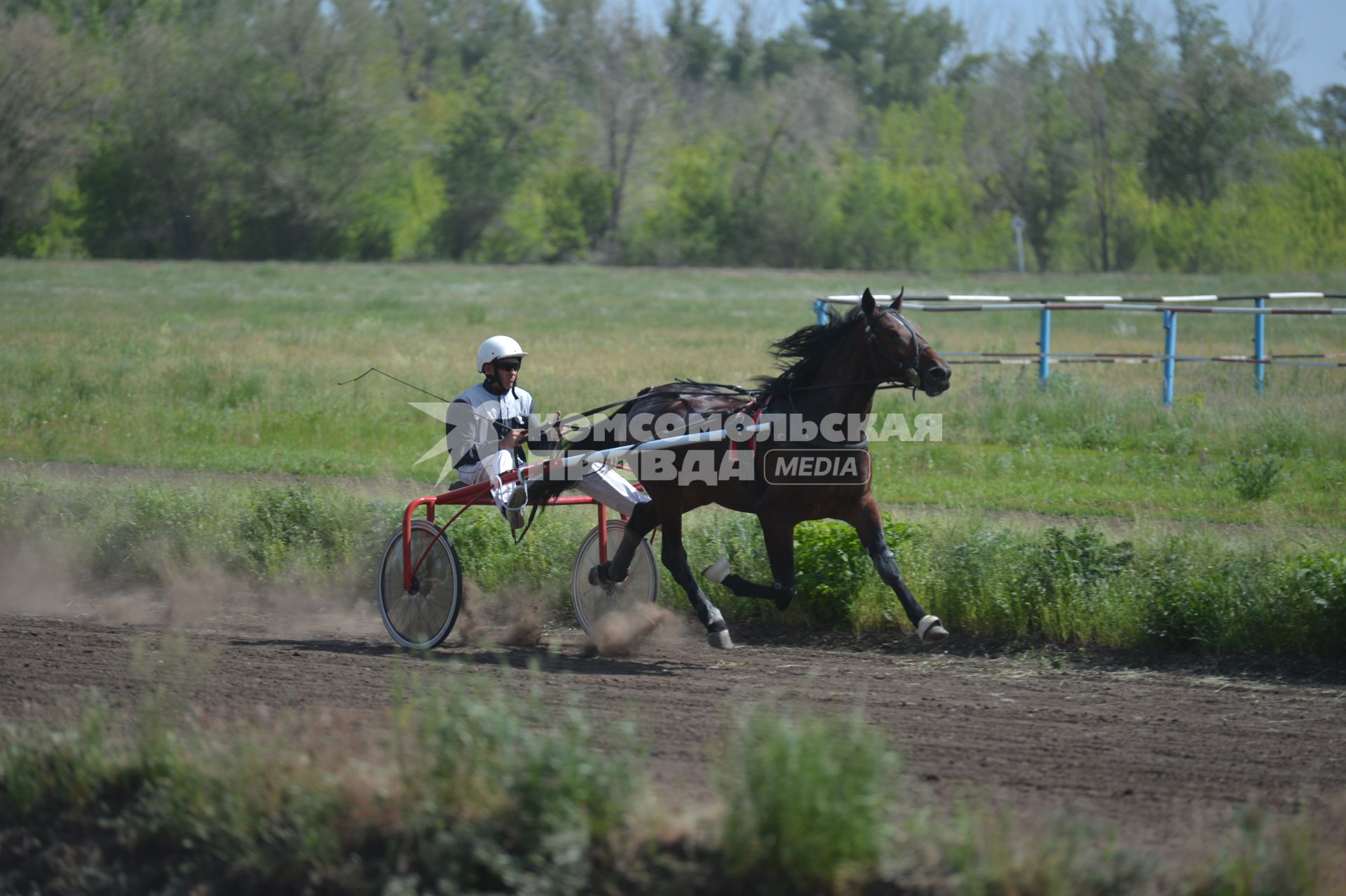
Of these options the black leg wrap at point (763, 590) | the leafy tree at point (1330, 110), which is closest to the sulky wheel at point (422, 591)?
the black leg wrap at point (763, 590)

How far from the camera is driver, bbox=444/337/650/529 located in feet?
25.9

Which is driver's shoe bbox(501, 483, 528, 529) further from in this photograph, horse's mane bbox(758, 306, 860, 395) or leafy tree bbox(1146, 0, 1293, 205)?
leafy tree bbox(1146, 0, 1293, 205)

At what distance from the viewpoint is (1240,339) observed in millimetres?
27562

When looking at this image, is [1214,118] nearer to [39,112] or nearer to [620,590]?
[39,112]

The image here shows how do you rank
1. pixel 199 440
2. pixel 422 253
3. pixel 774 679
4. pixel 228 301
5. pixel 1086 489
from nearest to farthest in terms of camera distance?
pixel 774 679, pixel 1086 489, pixel 199 440, pixel 228 301, pixel 422 253

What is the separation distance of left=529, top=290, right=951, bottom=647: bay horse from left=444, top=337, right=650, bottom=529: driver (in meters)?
0.19

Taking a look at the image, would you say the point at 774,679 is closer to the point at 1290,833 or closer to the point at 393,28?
the point at 1290,833

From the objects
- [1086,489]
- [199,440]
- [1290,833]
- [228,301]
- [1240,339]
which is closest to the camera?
[1290,833]

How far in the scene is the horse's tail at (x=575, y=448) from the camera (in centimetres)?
804

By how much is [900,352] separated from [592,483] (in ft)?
6.88

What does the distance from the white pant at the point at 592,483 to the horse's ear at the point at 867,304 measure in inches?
71.5

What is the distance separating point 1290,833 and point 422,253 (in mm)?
62792

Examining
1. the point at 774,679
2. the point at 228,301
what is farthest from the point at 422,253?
the point at 774,679

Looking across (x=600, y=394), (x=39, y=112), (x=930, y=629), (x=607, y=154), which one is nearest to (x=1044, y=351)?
(x=600, y=394)
